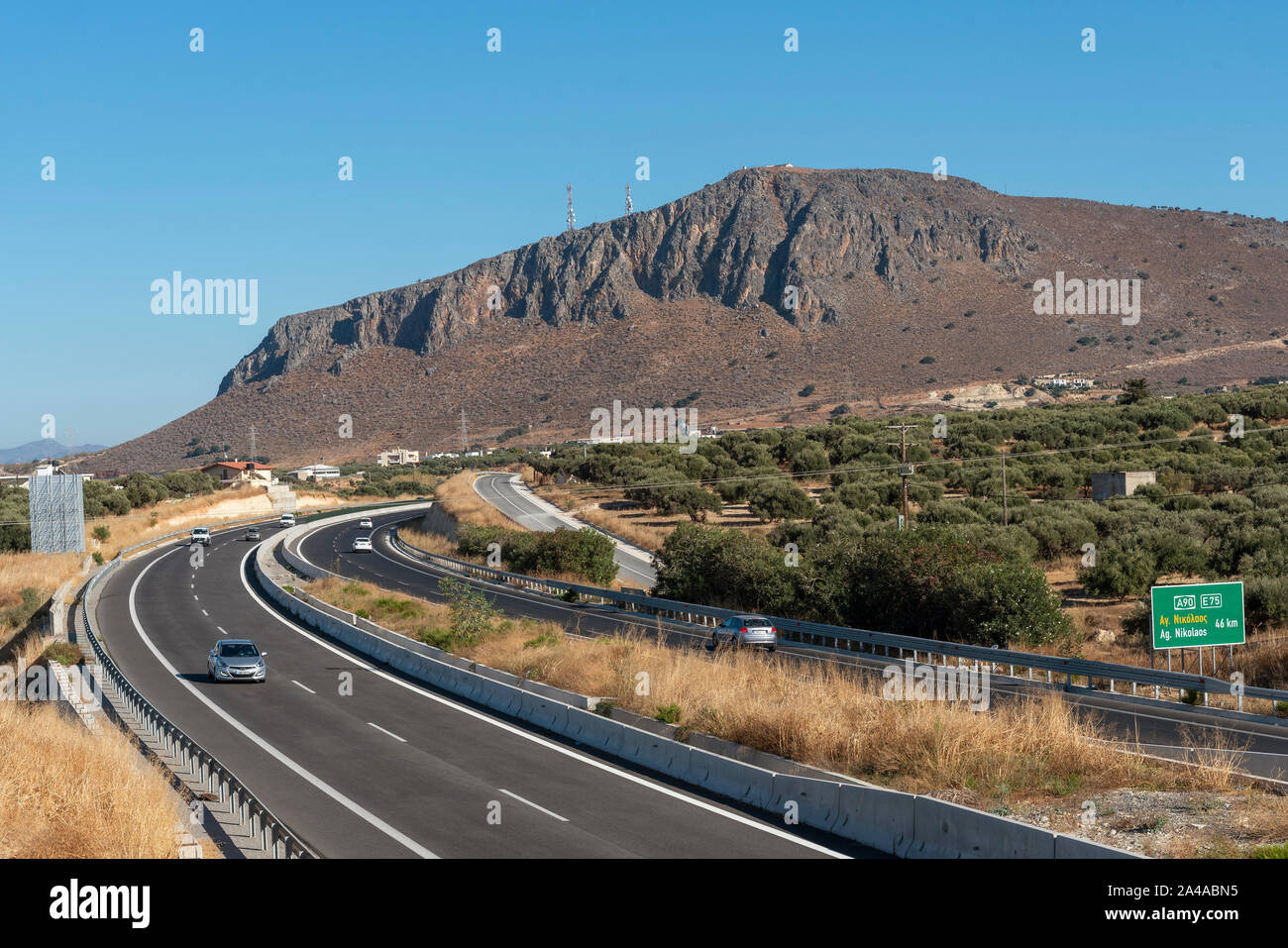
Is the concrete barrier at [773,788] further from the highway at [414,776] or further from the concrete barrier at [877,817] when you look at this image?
the highway at [414,776]

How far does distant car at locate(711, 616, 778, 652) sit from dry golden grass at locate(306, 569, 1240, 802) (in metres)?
9.19

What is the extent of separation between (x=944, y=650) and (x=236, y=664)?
55.8ft

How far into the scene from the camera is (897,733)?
48.0 feet

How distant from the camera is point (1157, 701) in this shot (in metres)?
23.1

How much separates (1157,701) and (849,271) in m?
153

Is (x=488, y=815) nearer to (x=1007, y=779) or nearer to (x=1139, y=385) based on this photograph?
(x=1007, y=779)

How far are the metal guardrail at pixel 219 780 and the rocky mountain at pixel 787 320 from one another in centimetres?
10956

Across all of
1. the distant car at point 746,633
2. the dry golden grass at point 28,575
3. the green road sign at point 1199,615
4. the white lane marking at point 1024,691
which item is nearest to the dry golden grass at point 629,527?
the white lane marking at point 1024,691

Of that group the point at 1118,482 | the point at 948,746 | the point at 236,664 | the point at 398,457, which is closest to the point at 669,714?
the point at 948,746

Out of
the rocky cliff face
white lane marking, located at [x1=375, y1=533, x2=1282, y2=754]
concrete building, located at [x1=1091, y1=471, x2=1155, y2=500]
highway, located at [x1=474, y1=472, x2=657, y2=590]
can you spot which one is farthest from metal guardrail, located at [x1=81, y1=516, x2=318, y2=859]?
the rocky cliff face

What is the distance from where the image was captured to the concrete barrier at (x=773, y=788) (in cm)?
1048

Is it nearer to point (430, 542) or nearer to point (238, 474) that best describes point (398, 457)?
point (238, 474)

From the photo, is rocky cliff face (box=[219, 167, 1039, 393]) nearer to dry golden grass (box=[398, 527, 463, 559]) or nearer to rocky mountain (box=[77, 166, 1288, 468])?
rocky mountain (box=[77, 166, 1288, 468])
